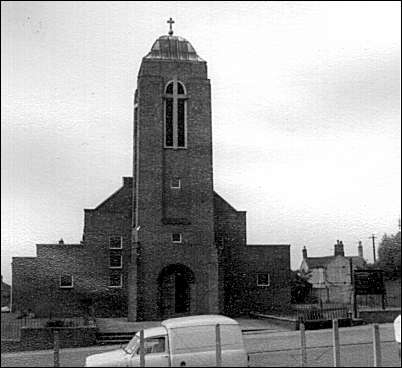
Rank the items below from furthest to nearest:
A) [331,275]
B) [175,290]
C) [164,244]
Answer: [331,275], [175,290], [164,244]

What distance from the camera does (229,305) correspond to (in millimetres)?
37750

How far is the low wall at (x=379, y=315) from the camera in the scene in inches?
866

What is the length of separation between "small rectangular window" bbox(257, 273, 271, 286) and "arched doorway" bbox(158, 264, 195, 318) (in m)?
6.30

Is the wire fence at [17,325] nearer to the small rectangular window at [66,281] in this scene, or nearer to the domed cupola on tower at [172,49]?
the small rectangular window at [66,281]

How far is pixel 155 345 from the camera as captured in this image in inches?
474

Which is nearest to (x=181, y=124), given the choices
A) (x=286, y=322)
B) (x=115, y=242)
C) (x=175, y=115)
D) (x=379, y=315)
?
(x=175, y=115)

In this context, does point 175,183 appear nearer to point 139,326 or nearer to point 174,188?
point 174,188

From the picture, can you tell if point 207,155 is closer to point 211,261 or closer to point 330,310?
point 211,261

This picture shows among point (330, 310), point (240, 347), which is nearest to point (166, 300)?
point (330, 310)

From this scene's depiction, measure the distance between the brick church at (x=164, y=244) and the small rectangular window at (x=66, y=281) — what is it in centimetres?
6

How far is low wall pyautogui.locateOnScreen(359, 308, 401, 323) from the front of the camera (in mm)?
21984

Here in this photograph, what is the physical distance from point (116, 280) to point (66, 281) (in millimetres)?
2946

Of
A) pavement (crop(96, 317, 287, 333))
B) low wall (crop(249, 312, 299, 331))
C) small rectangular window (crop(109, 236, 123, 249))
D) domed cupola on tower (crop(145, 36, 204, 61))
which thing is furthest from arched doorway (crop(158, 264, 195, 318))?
domed cupola on tower (crop(145, 36, 204, 61))

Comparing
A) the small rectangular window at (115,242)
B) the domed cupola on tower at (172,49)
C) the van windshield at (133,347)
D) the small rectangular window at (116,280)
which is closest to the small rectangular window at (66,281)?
the small rectangular window at (116,280)
